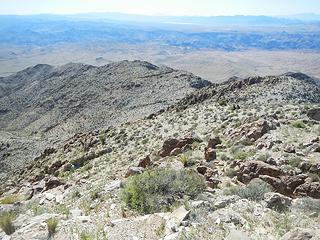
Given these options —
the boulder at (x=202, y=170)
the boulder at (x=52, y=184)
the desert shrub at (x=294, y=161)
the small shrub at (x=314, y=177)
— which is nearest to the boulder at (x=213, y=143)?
the boulder at (x=202, y=170)

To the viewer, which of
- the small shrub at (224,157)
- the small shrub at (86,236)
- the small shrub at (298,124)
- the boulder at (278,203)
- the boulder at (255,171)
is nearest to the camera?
the small shrub at (86,236)

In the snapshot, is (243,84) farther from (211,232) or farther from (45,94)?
(45,94)

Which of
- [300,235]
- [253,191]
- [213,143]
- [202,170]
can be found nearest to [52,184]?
[213,143]

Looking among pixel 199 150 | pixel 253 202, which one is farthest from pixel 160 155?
pixel 253 202

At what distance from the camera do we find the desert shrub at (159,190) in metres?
10.4

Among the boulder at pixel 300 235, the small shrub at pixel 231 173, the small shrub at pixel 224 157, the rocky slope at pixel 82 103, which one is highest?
the boulder at pixel 300 235

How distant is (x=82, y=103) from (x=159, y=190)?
62.8 meters

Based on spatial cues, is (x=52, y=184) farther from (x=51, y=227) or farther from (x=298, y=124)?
(x=298, y=124)

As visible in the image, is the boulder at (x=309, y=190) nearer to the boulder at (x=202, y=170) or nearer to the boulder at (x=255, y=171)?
the boulder at (x=255, y=171)

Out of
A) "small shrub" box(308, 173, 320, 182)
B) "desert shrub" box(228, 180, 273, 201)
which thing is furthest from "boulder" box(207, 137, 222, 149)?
"desert shrub" box(228, 180, 273, 201)

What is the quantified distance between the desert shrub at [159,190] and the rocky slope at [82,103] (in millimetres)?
32471

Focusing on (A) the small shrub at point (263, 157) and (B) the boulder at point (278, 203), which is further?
(A) the small shrub at point (263, 157)

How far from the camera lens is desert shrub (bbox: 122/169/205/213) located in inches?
411

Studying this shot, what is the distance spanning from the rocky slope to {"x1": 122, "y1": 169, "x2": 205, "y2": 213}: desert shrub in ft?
107
